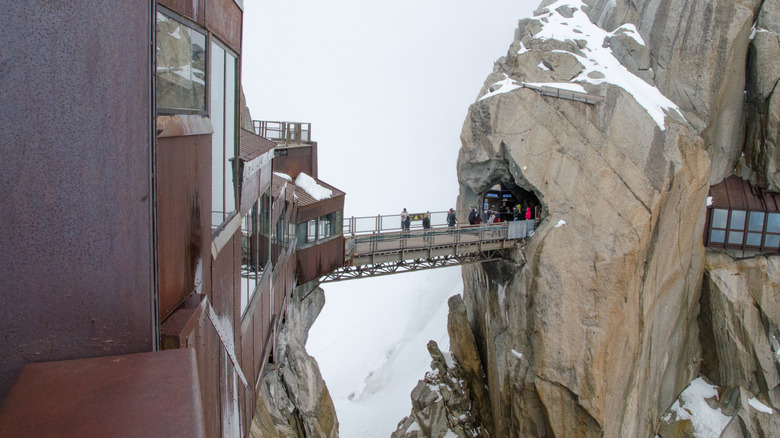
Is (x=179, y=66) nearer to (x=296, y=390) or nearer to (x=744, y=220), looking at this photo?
(x=296, y=390)

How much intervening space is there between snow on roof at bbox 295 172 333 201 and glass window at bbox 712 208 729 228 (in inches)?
761

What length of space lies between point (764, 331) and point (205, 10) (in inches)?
1093

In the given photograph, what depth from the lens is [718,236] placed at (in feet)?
79.3

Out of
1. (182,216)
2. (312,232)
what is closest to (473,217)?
(312,232)

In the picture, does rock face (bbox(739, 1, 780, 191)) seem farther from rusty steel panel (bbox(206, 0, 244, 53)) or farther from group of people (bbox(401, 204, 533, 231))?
rusty steel panel (bbox(206, 0, 244, 53))

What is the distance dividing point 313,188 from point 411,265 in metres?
5.85

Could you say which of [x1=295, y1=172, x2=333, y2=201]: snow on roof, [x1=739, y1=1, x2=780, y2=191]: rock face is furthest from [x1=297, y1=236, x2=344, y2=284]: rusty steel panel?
[x1=739, y1=1, x2=780, y2=191]: rock face

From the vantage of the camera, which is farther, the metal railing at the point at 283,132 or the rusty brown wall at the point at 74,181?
the metal railing at the point at 283,132

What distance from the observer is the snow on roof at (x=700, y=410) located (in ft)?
75.8

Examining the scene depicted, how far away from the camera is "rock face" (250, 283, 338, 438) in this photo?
12.9m

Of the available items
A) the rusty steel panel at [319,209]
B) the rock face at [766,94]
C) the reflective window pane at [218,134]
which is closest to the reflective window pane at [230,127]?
the reflective window pane at [218,134]

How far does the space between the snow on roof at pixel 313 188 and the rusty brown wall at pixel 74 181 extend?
13.1 metres

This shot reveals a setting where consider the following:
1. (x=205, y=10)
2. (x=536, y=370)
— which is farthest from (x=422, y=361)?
(x=205, y=10)

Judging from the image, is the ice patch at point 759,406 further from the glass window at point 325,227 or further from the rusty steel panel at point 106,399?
the rusty steel panel at point 106,399
